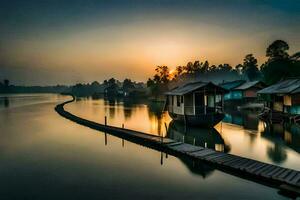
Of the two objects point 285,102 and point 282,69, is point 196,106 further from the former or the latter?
point 282,69

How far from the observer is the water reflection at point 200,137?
19.1 meters

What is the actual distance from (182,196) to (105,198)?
3.78m

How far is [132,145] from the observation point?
2112 cm

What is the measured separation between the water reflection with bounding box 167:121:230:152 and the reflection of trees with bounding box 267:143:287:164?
3.08 m

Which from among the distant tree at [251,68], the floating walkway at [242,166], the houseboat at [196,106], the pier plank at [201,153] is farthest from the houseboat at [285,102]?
the distant tree at [251,68]

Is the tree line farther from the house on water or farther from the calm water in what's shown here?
the calm water

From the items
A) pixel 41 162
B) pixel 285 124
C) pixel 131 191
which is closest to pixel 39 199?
pixel 131 191

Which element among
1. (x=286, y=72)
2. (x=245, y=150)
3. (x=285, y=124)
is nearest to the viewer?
(x=245, y=150)

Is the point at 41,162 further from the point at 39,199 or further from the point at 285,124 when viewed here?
the point at 285,124

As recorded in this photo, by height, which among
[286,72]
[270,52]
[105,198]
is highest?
[270,52]

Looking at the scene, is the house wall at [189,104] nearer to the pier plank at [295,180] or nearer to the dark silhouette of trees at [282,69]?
the pier plank at [295,180]

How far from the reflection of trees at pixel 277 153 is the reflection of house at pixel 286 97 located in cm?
1247

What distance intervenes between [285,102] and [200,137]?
16876mm

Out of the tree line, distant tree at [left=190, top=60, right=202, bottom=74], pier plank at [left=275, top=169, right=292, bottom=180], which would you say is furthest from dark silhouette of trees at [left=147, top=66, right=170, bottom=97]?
pier plank at [left=275, top=169, right=292, bottom=180]
